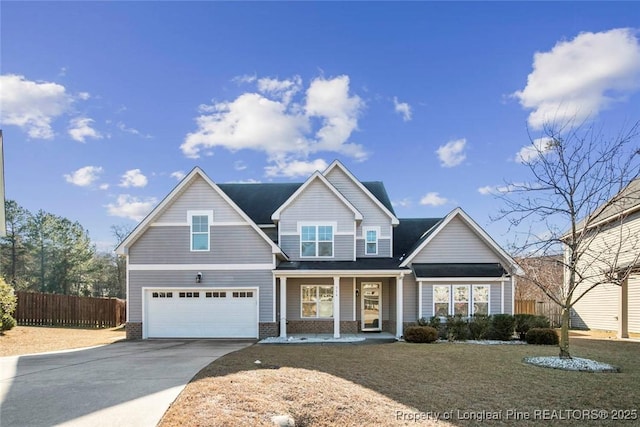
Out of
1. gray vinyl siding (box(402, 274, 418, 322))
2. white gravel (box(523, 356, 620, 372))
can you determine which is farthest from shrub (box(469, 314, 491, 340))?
white gravel (box(523, 356, 620, 372))

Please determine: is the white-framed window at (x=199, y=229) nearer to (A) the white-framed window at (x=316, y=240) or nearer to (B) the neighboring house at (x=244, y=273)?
(B) the neighboring house at (x=244, y=273)

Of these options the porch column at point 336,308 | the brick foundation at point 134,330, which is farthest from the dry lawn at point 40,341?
the porch column at point 336,308

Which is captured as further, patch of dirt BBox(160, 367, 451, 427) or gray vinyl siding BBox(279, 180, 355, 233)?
gray vinyl siding BBox(279, 180, 355, 233)

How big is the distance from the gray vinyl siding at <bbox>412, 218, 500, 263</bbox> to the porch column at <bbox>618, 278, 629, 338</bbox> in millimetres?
6497

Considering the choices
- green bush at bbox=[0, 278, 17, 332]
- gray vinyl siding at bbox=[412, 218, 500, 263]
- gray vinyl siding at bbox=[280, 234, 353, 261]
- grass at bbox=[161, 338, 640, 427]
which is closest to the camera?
grass at bbox=[161, 338, 640, 427]

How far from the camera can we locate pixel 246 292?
18.4 metres

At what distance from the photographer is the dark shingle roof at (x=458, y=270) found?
1818cm

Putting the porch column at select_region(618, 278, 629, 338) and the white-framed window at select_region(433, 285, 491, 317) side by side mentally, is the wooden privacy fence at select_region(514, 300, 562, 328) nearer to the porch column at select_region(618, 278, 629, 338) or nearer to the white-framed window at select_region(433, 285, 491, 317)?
the porch column at select_region(618, 278, 629, 338)

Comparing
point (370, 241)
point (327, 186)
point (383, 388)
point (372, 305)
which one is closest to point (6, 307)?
point (327, 186)

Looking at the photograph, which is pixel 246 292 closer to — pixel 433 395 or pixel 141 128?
pixel 141 128

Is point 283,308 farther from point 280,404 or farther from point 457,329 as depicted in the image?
point 280,404

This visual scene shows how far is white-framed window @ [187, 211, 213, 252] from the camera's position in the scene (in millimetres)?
18531

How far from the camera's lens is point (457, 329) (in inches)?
682

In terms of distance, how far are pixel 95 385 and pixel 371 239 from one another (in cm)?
1483
